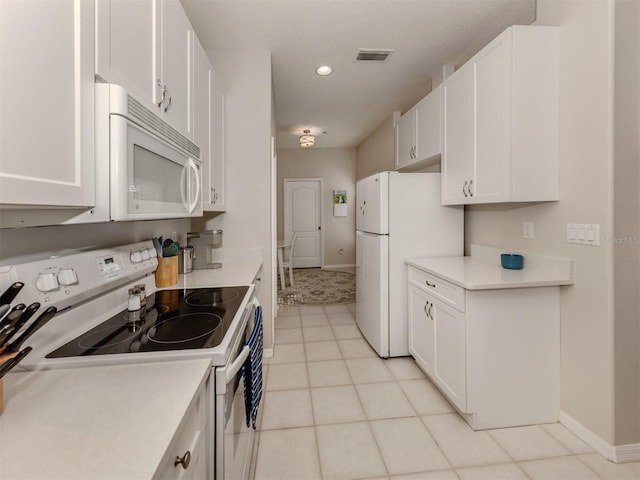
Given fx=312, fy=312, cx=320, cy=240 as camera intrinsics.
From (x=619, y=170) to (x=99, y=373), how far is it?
2.23m

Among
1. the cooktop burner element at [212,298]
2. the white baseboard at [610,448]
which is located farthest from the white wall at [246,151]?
the white baseboard at [610,448]

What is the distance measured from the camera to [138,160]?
3.26 feet

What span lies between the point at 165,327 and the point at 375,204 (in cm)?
203

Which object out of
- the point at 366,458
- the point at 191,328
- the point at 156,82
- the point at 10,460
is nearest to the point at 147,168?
the point at 156,82

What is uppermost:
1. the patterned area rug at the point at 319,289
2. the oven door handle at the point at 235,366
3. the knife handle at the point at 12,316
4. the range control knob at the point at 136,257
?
the range control knob at the point at 136,257

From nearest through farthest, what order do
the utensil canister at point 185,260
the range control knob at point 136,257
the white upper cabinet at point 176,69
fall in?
the white upper cabinet at point 176,69, the range control knob at point 136,257, the utensil canister at point 185,260

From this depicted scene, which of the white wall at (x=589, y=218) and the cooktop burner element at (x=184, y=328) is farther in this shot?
the white wall at (x=589, y=218)

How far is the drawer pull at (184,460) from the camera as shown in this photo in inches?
25.9

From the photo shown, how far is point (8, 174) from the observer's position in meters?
0.60

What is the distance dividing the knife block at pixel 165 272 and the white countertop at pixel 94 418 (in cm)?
94

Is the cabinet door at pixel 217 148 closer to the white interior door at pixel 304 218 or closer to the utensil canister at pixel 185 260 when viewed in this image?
the utensil canister at pixel 185 260

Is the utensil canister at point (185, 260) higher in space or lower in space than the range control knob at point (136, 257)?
lower

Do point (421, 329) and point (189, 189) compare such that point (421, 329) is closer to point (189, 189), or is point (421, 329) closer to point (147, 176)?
point (189, 189)

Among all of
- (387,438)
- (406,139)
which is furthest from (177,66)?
(406,139)
